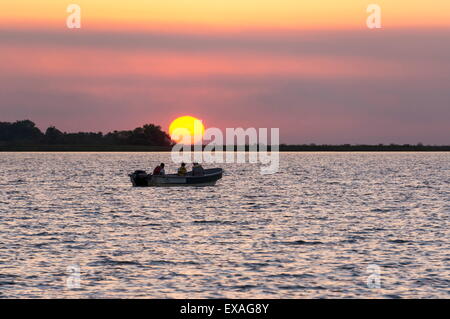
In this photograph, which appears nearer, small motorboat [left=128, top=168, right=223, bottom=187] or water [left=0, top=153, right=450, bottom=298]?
water [left=0, top=153, right=450, bottom=298]

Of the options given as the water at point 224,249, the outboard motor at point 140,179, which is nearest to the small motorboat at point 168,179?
the outboard motor at point 140,179

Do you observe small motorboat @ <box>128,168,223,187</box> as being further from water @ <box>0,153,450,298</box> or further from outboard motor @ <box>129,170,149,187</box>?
water @ <box>0,153,450,298</box>

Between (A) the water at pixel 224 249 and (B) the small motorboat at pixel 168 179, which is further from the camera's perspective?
(B) the small motorboat at pixel 168 179

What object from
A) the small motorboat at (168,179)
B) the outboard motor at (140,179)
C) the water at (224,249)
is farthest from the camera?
the outboard motor at (140,179)

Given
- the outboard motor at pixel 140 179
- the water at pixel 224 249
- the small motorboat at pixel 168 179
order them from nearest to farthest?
1. the water at pixel 224 249
2. the small motorboat at pixel 168 179
3. the outboard motor at pixel 140 179

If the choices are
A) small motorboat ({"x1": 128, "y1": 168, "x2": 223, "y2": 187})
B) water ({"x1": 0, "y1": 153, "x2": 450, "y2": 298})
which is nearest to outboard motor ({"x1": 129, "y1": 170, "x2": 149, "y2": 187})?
small motorboat ({"x1": 128, "y1": 168, "x2": 223, "y2": 187})

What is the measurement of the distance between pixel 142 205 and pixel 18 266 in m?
28.5

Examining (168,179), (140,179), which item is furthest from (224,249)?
(140,179)

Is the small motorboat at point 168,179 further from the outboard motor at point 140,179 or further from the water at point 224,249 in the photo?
the water at point 224,249

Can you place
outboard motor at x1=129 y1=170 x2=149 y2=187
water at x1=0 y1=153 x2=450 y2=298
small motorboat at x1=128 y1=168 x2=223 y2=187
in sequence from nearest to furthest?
1. water at x1=0 y1=153 x2=450 y2=298
2. small motorboat at x1=128 y1=168 x2=223 y2=187
3. outboard motor at x1=129 y1=170 x2=149 y2=187

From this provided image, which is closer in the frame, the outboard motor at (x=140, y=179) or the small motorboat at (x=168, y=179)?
the small motorboat at (x=168, y=179)

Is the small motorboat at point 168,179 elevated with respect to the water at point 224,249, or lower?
elevated
